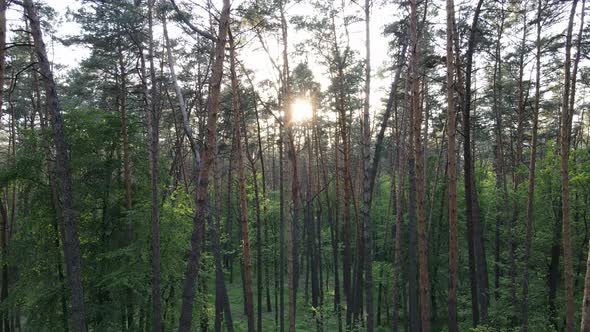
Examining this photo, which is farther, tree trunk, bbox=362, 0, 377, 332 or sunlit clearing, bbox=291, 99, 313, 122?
sunlit clearing, bbox=291, 99, 313, 122

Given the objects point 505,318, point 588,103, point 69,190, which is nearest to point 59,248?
point 69,190

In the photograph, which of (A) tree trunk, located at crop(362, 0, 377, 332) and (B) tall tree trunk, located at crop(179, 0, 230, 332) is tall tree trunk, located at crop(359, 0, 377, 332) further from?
(B) tall tree trunk, located at crop(179, 0, 230, 332)

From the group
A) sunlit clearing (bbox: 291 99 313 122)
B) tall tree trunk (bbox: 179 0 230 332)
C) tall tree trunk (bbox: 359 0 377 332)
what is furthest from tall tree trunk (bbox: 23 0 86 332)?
sunlit clearing (bbox: 291 99 313 122)

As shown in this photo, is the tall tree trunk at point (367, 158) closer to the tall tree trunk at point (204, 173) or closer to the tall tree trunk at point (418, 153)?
the tall tree trunk at point (418, 153)

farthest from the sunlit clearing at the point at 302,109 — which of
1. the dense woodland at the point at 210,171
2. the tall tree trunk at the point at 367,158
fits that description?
the tall tree trunk at the point at 367,158

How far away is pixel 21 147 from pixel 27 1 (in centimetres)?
752

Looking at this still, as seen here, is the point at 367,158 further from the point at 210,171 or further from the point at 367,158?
the point at 210,171

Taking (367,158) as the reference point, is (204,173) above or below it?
below

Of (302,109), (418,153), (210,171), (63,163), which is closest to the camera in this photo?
(63,163)

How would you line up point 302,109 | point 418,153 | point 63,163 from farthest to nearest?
point 302,109 → point 418,153 → point 63,163

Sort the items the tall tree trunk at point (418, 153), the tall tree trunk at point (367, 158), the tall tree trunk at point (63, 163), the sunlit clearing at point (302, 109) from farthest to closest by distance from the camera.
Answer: the sunlit clearing at point (302, 109) → the tall tree trunk at point (367, 158) → the tall tree trunk at point (418, 153) → the tall tree trunk at point (63, 163)

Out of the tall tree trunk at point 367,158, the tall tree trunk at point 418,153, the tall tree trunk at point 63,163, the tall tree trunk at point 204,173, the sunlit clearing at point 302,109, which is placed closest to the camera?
the tall tree trunk at point 204,173

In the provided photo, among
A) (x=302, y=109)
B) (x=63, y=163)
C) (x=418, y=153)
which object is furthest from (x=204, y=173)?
(x=302, y=109)

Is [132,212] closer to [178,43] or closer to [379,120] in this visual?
[178,43]
